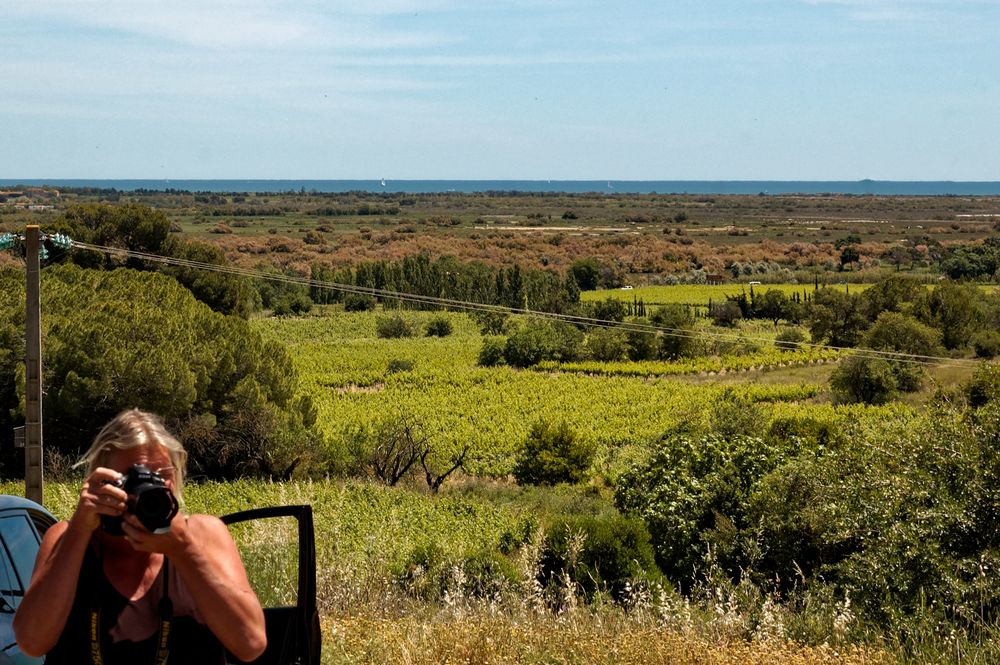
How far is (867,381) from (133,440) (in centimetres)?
3940

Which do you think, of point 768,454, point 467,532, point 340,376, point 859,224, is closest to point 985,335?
point 340,376

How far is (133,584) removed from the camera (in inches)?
110

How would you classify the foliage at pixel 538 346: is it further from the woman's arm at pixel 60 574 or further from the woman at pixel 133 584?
the woman's arm at pixel 60 574

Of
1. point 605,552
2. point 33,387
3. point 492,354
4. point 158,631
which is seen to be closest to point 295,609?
point 158,631

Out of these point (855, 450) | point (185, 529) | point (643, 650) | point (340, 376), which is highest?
point (185, 529)

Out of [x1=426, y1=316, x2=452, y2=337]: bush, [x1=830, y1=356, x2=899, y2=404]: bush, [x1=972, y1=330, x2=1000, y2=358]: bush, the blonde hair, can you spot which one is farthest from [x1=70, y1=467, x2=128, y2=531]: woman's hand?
[x1=426, y1=316, x2=452, y2=337]: bush

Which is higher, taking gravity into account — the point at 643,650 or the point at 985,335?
the point at 643,650

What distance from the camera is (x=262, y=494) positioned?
2130 centimetres

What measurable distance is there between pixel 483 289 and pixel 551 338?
2441cm

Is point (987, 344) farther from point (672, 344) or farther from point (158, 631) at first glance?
point (158, 631)

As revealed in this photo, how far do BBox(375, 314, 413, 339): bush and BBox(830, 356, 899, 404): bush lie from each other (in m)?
27.9

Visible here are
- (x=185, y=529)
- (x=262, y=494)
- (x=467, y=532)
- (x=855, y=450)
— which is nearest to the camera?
(x=185, y=529)

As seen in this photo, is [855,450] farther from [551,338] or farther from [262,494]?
[551,338]

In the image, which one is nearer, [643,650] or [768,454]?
[643,650]
